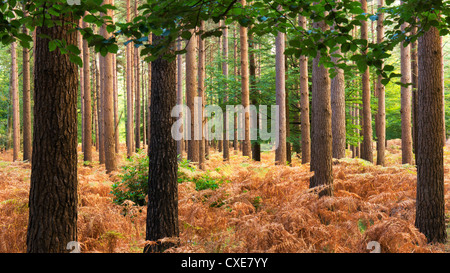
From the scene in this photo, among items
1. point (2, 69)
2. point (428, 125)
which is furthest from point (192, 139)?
point (2, 69)

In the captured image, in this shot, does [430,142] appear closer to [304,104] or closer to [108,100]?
[304,104]

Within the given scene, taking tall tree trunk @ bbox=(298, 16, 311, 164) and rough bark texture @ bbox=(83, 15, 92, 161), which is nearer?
tall tree trunk @ bbox=(298, 16, 311, 164)

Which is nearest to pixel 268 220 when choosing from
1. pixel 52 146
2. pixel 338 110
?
pixel 52 146

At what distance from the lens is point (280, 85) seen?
41.9 feet

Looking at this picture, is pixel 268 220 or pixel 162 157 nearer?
pixel 162 157

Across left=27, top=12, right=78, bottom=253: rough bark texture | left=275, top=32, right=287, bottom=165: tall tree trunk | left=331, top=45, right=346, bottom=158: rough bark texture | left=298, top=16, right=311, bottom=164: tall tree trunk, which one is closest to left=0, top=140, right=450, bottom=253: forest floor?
left=27, top=12, right=78, bottom=253: rough bark texture

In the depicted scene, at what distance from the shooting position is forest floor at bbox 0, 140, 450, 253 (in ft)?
14.6

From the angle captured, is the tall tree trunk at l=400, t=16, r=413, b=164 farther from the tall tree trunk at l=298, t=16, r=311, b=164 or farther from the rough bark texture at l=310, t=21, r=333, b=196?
the rough bark texture at l=310, t=21, r=333, b=196

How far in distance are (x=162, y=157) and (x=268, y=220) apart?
216 centimetres

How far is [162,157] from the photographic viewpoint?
448cm

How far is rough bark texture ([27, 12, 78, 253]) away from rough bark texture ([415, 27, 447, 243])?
16.7 ft

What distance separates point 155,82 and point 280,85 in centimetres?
895

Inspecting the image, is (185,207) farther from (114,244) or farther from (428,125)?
(428,125)

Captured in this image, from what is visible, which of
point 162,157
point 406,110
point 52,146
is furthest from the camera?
point 406,110
